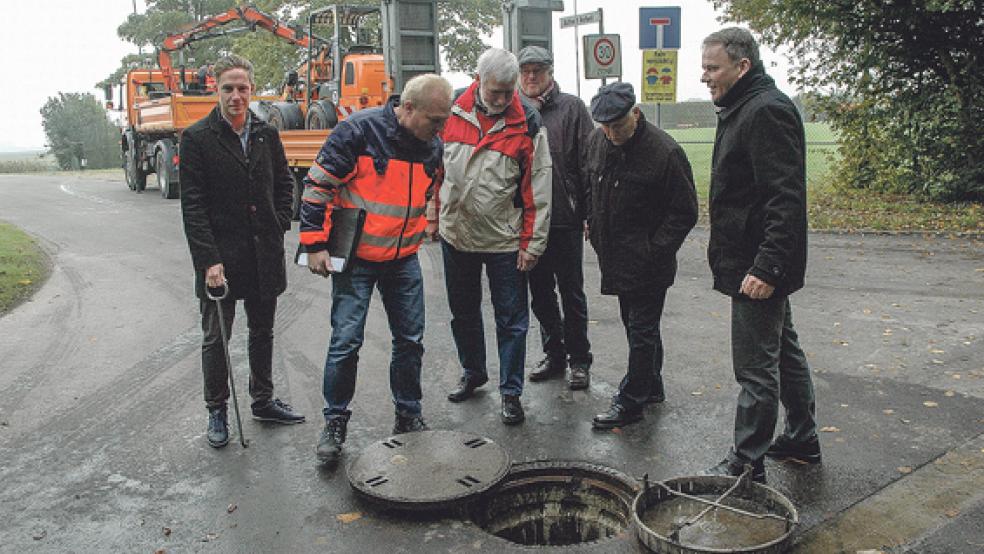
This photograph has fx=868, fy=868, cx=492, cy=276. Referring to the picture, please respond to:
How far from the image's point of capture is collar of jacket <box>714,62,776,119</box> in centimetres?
384

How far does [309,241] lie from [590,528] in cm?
203

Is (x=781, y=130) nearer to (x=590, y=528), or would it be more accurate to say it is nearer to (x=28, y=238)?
(x=590, y=528)

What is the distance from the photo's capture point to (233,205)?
4.86 meters

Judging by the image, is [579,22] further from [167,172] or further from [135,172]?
A: [135,172]

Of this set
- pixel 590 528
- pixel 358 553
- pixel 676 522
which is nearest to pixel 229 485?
pixel 358 553

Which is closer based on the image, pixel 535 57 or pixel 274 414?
pixel 274 414

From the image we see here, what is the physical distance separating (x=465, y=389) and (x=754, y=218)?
2374mm

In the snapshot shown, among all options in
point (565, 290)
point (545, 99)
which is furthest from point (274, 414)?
point (545, 99)

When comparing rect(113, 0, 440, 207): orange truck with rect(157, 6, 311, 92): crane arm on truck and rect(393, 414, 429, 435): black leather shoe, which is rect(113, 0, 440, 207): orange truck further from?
rect(393, 414, 429, 435): black leather shoe

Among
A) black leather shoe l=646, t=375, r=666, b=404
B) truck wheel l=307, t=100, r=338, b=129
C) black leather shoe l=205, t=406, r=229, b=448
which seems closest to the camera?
black leather shoe l=205, t=406, r=229, b=448

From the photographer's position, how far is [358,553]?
143 inches

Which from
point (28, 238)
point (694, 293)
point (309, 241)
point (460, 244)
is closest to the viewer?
point (309, 241)

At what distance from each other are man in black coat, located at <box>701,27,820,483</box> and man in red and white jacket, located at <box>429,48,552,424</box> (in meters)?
1.24

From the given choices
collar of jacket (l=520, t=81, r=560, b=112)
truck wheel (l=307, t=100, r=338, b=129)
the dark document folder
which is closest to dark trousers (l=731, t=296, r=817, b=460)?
the dark document folder
